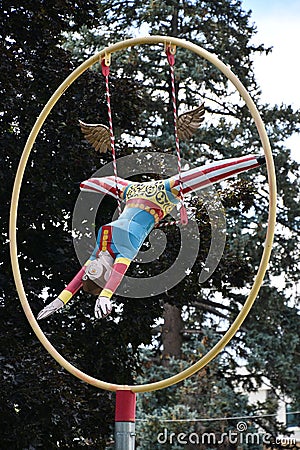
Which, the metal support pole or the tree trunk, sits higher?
the tree trunk

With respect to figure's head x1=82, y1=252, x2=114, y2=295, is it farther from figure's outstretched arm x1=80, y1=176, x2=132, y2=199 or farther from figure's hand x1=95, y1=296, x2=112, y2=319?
figure's outstretched arm x1=80, y1=176, x2=132, y2=199

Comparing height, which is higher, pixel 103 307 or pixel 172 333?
pixel 172 333

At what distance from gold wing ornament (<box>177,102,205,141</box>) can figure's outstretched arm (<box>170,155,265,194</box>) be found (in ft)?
0.90

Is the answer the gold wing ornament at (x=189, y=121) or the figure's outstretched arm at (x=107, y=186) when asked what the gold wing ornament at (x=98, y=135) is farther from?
the gold wing ornament at (x=189, y=121)

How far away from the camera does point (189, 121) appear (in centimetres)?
306

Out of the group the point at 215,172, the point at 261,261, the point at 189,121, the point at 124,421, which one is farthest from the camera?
the point at 189,121

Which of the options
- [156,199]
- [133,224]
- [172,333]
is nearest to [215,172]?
[156,199]

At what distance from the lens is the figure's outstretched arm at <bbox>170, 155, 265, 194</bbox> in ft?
9.24

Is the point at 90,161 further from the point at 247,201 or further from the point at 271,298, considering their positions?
the point at 271,298

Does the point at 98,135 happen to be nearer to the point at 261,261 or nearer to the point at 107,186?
the point at 107,186

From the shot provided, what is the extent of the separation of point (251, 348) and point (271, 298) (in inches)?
20.8

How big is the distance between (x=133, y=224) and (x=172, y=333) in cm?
517

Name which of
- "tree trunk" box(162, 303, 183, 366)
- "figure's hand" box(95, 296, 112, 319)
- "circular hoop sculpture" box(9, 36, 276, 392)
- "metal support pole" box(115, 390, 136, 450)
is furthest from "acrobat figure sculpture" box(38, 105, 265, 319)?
"tree trunk" box(162, 303, 183, 366)

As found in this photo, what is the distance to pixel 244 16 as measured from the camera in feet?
26.6
